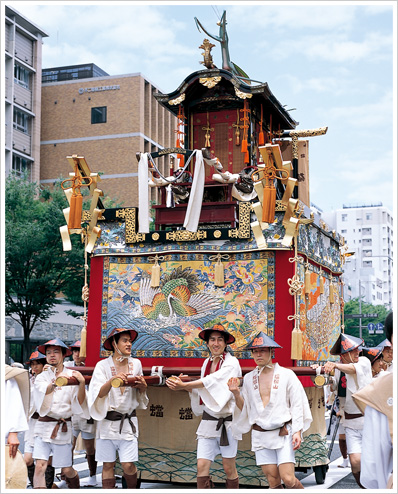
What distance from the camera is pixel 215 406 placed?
7859 mm

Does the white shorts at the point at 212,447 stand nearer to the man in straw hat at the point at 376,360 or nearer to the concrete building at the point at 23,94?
the man in straw hat at the point at 376,360

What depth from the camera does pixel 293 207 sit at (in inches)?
368

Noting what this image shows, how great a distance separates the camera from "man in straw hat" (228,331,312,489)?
24.0ft

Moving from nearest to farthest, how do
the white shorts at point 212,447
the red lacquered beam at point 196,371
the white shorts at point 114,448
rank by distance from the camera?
1. the white shorts at point 212,447
2. the white shorts at point 114,448
3. the red lacquered beam at point 196,371

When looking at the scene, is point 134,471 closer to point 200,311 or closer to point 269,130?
point 200,311

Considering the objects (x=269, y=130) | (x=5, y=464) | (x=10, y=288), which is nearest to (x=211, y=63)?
(x=269, y=130)

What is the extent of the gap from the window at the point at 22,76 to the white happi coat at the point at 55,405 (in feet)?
118

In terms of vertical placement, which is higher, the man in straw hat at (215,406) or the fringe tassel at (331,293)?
the fringe tassel at (331,293)

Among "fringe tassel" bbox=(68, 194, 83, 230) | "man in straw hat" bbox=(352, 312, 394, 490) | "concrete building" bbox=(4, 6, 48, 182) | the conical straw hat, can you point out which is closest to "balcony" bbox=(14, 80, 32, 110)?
"concrete building" bbox=(4, 6, 48, 182)

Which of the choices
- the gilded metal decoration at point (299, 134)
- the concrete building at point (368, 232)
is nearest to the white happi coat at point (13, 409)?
the gilded metal decoration at point (299, 134)

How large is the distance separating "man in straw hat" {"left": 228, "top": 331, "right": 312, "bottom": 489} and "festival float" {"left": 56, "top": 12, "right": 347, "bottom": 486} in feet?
3.52

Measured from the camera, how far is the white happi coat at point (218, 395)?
25.7 feet

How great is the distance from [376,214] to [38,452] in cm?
9870

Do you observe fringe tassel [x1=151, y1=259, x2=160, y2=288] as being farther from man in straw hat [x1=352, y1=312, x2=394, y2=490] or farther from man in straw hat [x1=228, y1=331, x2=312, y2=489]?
man in straw hat [x1=352, y1=312, x2=394, y2=490]
